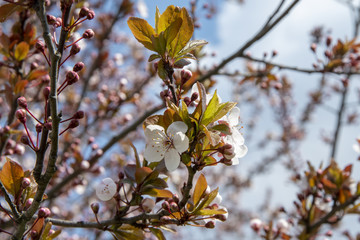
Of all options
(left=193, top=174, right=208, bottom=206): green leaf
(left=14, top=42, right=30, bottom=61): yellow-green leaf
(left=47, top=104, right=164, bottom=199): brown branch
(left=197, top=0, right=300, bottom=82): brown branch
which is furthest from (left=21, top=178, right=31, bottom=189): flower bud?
(left=197, top=0, right=300, bottom=82): brown branch

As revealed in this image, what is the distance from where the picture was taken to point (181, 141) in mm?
1089

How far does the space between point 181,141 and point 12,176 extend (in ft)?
2.29

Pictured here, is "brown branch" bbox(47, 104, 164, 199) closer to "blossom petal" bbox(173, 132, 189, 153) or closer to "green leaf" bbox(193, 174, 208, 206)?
"green leaf" bbox(193, 174, 208, 206)

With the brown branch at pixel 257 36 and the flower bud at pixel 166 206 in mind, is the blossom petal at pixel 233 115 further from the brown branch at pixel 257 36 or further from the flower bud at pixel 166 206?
the brown branch at pixel 257 36

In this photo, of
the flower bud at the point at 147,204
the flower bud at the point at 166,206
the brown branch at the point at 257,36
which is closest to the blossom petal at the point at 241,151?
the flower bud at the point at 166,206

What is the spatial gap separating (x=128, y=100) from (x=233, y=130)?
2071 millimetres

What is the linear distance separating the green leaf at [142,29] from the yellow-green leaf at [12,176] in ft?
2.27

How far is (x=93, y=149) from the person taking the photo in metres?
A: 2.51

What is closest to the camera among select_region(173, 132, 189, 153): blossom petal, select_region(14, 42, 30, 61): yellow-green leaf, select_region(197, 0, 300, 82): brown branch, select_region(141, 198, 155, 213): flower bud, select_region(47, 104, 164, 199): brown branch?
select_region(173, 132, 189, 153): blossom petal

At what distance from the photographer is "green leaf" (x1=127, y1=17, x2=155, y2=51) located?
119 centimetres

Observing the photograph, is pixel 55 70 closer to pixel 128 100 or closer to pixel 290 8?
pixel 290 8

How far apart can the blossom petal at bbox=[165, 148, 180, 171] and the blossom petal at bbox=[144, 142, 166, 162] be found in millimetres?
26

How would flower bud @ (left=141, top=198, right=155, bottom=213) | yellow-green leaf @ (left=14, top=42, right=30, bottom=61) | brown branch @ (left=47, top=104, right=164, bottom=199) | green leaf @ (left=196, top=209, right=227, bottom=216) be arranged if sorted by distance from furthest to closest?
brown branch @ (left=47, top=104, right=164, bottom=199) → yellow-green leaf @ (left=14, top=42, right=30, bottom=61) → flower bud @ (left=141, top=198, right=155, bottom=213) → green leaf @ (left=196, top=209, right=227, bottom=216)

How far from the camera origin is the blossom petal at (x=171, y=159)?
1.16m
